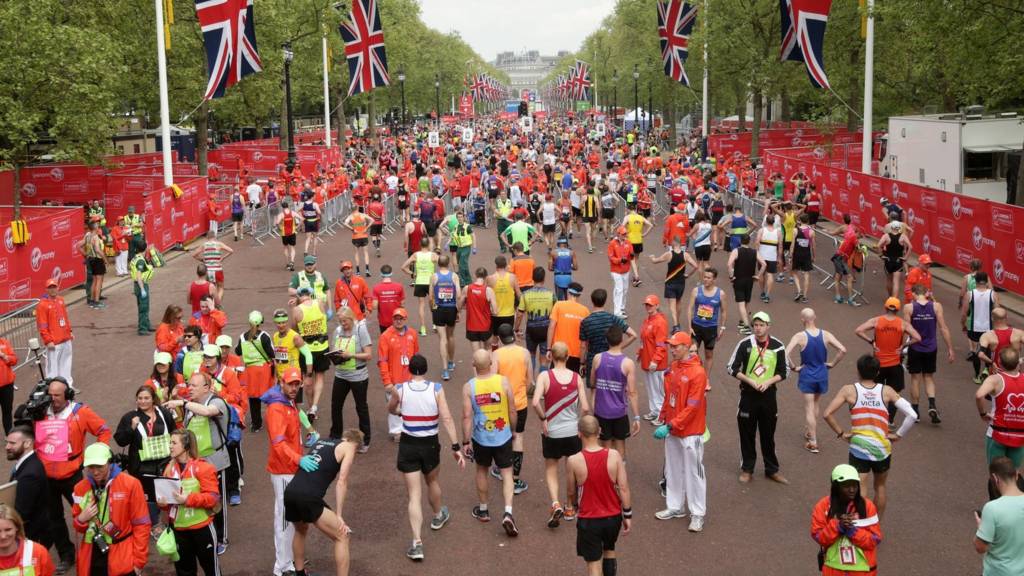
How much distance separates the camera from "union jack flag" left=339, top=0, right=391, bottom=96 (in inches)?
1683

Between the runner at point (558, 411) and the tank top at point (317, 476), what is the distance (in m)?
2.03

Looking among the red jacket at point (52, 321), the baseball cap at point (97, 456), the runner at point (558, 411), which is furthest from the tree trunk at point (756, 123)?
the baseball cap at point (97, 456)

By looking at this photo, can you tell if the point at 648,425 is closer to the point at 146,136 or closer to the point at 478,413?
the point at 478,413

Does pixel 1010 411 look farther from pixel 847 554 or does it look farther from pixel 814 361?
pixel 847 554

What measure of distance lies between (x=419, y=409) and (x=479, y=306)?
15.7 ft

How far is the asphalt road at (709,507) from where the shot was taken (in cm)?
846

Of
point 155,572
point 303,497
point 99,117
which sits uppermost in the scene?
point 99,117

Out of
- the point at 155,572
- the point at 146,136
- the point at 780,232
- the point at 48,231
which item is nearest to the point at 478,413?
the point at 155,572

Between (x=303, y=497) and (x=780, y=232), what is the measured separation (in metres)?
14.9

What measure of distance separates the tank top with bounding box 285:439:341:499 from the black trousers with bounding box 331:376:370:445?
135 inches

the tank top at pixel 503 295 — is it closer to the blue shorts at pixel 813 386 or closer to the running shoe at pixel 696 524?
the blue shorts at pixel 813 386

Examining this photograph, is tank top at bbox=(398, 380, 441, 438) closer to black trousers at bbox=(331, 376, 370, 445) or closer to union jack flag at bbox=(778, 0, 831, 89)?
black trousers at bbox=(331, 376, 370, 445)

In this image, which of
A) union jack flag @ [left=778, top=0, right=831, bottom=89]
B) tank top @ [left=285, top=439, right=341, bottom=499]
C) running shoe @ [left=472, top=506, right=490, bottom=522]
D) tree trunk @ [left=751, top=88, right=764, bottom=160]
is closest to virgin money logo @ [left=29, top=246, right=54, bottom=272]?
running shoe @ [left=472, top=506, right=490, bottom=522]

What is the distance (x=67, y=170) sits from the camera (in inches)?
1316
